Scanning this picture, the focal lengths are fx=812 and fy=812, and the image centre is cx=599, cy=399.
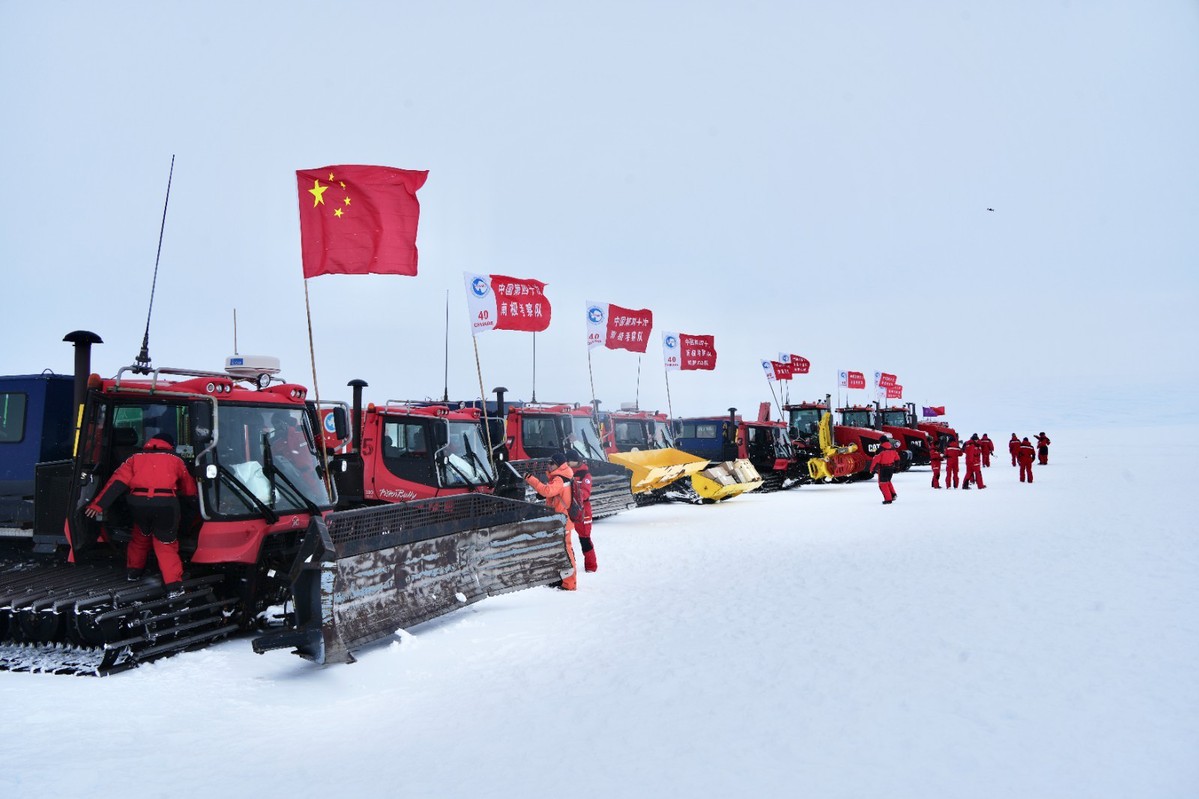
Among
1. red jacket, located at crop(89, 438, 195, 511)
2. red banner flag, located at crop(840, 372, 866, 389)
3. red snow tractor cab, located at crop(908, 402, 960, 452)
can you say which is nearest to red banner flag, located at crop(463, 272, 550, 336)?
red jacket, located at crop(89, 438, 195, 511)

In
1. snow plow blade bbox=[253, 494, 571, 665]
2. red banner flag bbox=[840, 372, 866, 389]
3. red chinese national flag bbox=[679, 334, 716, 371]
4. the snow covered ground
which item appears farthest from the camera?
red banner flag bbox=[840, 372, 866, 389]

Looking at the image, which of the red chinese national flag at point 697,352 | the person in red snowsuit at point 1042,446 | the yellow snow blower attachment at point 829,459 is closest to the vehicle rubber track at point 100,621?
the yellow snow blower attachment at point 829,459

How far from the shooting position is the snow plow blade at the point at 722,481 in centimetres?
1695

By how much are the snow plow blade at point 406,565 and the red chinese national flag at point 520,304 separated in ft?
25.8

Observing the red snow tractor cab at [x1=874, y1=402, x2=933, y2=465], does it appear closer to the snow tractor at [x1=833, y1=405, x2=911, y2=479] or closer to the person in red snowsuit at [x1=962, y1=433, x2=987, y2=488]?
the snow tractor at [x1=833, y1=405, x2=911, y2=479]

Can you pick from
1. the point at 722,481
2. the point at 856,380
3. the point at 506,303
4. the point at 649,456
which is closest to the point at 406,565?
the point at 506,303

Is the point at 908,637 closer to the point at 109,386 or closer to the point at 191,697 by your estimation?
the point at 191,697

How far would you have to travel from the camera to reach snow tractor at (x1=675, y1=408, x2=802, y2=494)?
70.3 ft

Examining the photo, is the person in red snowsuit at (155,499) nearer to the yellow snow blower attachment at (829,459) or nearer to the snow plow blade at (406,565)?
the snow plow blade at (406,565)

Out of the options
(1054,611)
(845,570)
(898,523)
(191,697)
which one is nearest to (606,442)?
(898,523)

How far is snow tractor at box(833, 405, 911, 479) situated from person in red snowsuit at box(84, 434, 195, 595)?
20646 millimetres

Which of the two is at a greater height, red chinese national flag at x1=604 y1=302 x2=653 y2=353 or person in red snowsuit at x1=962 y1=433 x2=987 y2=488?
red chinese national flag at x1=604 y1=302 x2=653 y2=353

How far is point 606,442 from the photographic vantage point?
16734 mm

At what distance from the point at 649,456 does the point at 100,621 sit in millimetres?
11869
